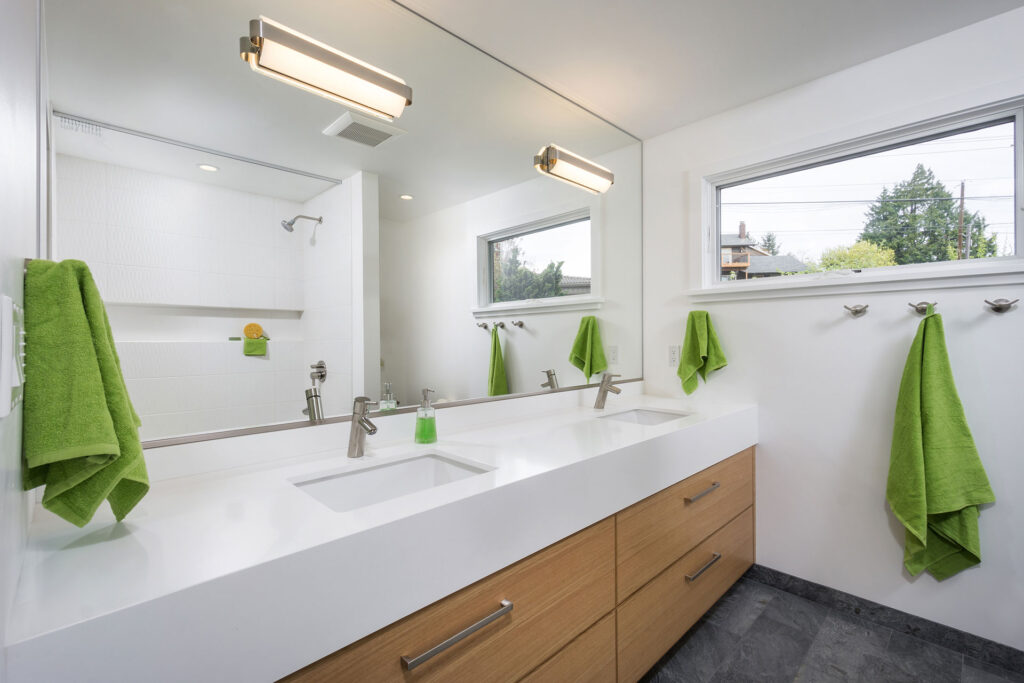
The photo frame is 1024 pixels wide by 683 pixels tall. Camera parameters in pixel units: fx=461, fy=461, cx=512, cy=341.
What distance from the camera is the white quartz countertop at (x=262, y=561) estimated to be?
579 millimetres

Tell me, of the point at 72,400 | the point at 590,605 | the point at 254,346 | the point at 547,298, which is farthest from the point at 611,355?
the point at 72,400

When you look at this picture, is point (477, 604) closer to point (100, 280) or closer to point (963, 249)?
point (100, 280)

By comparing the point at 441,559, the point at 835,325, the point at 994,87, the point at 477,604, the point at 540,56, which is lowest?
the point at 477,604

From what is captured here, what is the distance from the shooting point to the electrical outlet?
2352 mm

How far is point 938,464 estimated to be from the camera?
1.58 meters

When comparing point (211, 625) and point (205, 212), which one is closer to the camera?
point (211, 625)

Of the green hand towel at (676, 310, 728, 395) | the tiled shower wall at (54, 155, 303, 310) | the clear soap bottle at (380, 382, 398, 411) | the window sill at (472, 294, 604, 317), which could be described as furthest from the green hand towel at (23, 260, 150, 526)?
the green hand towel at (676, 310, 728, 395)

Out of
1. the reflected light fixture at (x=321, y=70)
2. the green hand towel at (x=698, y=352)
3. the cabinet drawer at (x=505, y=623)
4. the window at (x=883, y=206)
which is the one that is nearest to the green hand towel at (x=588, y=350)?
the green hand towel at (x=698, y=352)

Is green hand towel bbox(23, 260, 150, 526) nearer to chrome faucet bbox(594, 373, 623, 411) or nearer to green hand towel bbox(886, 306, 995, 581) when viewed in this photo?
chrome faucet bbox(594, 373, 623, 411)

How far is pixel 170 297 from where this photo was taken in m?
1.06

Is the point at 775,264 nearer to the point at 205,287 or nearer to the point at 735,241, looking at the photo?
the point at 735,241

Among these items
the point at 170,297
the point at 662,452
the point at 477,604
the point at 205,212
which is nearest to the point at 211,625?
the point at 477,604

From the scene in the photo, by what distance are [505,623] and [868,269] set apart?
6.26 feet

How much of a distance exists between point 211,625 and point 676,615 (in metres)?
1.47
